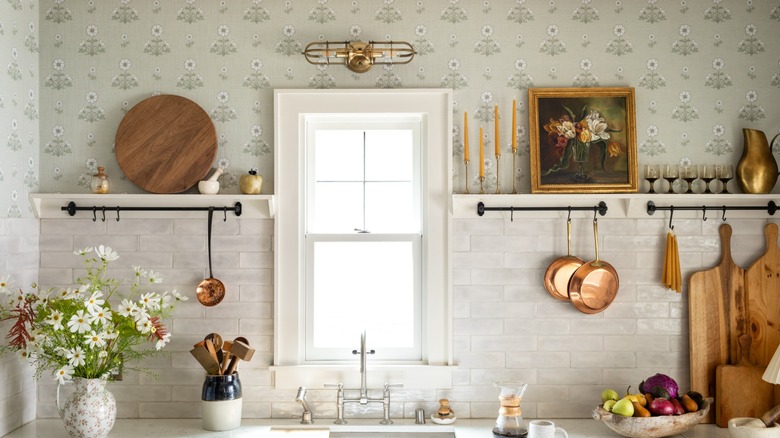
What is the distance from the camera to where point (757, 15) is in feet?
10.3

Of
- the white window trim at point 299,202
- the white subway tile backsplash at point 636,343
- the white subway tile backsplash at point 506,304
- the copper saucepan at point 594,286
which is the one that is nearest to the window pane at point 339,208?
the white window trim at point 299,202

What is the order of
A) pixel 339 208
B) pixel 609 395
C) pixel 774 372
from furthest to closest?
pixel 339 208
pixel 609 395
pixel 774 372

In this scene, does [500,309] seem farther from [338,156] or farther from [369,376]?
[338,156]

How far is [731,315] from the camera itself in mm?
3086

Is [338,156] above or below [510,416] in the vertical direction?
above

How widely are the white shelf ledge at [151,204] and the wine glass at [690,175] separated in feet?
5.99

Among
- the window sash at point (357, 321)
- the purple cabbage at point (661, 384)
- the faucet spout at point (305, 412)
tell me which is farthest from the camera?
the window sash at point (357, 321)

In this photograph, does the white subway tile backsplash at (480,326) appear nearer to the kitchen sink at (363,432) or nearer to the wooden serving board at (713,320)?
the kitchen sink at (363,432)

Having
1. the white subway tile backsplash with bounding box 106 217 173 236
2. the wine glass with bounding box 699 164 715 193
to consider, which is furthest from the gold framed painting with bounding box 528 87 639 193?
the white subway tile backsplash with bounding box 106 217 173 236

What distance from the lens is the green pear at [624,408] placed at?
274cm

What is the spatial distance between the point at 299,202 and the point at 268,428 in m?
0.98

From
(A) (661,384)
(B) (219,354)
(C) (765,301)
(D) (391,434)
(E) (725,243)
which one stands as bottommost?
(D) (391,434)

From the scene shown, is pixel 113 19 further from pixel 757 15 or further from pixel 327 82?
pixel 757 15

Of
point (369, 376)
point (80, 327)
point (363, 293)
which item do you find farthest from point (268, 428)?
point (80, 327)
